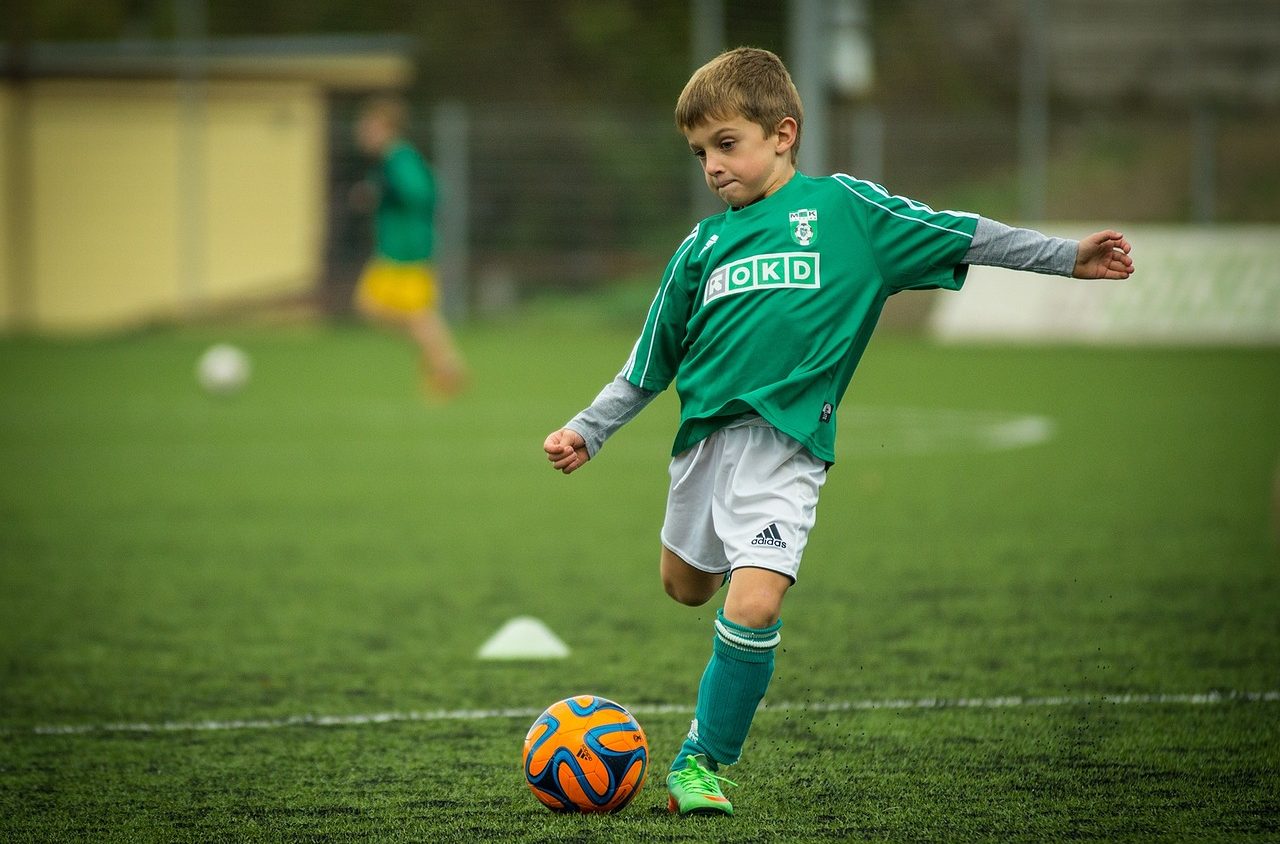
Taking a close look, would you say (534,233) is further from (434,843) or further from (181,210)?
(434,843)

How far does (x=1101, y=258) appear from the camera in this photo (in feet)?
12.7

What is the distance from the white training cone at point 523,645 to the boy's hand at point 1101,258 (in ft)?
7.20

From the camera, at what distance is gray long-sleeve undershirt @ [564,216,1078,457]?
12.6ft

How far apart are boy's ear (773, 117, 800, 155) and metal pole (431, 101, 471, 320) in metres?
21.3

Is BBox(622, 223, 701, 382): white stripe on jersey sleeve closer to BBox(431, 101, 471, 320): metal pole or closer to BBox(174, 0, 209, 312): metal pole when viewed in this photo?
BBox(431, 101, 471, 320): metal pole

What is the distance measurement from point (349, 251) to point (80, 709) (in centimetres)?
2162

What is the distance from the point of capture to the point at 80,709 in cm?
480

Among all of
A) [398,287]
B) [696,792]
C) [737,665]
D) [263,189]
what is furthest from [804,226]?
[263,189]

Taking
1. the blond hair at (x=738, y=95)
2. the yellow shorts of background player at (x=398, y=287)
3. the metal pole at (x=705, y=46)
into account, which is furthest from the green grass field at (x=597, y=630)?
the metal pole at (x=705, y=46)

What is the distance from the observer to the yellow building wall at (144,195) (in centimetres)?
2547

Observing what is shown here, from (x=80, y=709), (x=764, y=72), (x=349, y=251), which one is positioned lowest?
(x=349, y=251)

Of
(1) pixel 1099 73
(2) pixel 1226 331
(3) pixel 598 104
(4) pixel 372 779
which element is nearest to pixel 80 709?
(4) pixel 372 779

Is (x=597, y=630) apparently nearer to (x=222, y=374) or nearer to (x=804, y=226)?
(x=804, y=226)

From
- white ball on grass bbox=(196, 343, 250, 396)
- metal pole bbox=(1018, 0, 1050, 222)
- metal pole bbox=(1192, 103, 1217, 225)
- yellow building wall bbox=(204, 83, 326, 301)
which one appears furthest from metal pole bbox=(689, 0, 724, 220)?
white ball on grass bbox=(196, 343, 250, 396)
